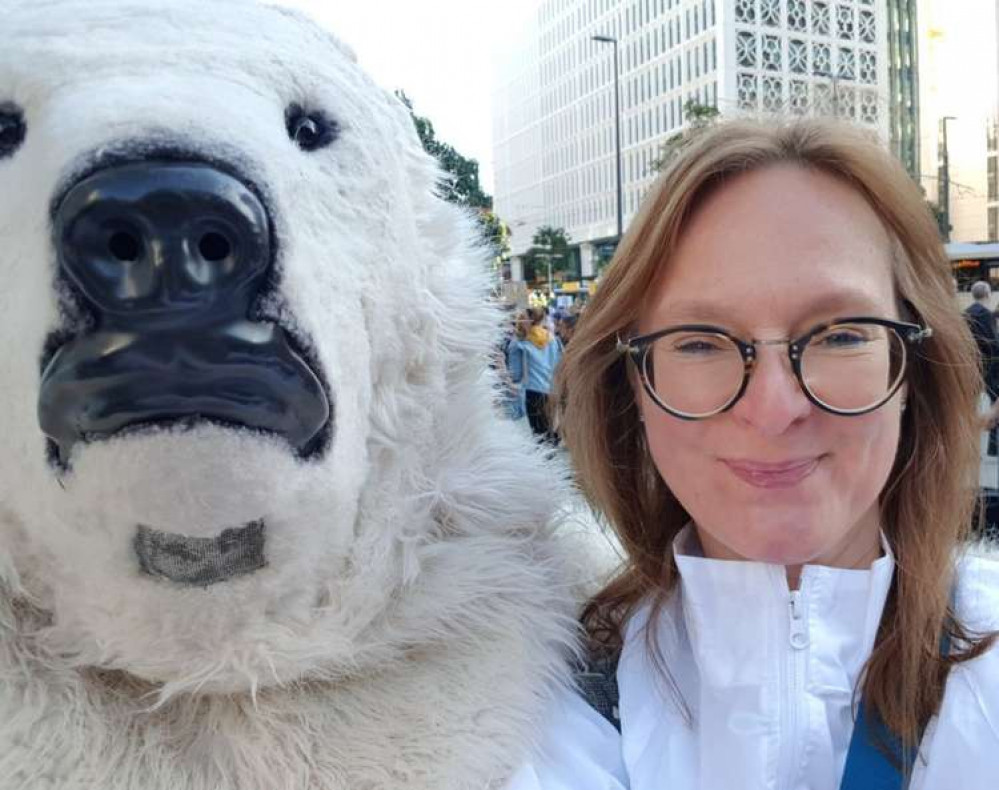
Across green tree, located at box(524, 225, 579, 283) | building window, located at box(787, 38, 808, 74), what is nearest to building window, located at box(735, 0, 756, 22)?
building window, located at box(787, 38, 808, 74)

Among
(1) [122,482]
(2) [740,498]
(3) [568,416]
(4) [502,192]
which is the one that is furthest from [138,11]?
(4) [502,192]

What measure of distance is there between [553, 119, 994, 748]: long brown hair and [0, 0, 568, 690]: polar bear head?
0.20 meters

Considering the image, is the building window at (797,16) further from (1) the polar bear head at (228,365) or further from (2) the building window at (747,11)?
(1) the polar bear head at (228,365)

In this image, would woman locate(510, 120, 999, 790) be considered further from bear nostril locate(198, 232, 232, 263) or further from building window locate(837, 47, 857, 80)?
building window locate(837, 47, 857, 80)

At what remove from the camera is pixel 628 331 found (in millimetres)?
1320

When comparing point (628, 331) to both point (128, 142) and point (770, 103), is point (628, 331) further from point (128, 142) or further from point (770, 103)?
point (128, 142)

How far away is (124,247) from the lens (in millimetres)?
755

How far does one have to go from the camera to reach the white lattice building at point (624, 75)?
176 ft

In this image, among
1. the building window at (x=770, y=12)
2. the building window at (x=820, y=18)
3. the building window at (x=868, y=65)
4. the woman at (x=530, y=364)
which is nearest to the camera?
the woman at (x=530, y=364)

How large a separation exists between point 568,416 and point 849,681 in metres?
0.57

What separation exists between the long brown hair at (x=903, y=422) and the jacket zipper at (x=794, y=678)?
0.09 meters

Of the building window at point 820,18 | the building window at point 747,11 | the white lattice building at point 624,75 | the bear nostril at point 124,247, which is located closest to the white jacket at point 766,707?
the bear nostril at point 124,247

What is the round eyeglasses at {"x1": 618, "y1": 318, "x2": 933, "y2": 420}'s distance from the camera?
3.64 feet

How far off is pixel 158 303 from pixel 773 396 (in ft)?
2.38
